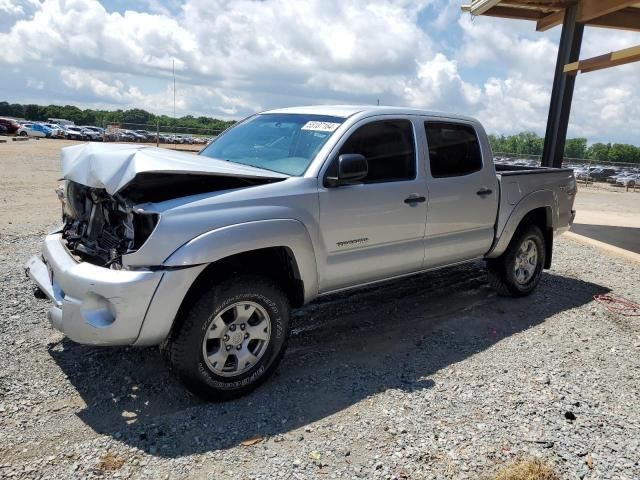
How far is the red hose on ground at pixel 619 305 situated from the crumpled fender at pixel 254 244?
154 inches

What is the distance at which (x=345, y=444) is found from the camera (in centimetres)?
311

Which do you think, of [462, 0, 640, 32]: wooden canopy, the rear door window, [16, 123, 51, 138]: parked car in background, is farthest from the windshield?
[16, 123, 51, 138]: parked car in background

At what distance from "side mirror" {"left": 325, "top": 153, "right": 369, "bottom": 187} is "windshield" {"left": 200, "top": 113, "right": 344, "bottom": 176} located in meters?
0.25

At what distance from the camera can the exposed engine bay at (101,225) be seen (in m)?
3.20

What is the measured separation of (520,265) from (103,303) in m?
4.55

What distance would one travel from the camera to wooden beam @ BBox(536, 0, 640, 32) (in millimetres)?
A: 9266

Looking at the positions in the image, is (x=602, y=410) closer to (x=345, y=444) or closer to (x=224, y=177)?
(x=345, y=444)

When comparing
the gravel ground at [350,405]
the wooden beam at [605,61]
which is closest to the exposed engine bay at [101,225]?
the gravel ground at [350,405]

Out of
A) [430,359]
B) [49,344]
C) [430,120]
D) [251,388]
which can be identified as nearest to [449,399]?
[430,359]

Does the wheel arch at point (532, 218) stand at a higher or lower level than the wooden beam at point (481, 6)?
lower

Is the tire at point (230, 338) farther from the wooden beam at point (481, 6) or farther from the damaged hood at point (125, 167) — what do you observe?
the wooden beam at point (481, 6)

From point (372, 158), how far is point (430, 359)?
1.71 m

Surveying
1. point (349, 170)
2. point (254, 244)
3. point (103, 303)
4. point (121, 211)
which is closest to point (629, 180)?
point (349, 170)

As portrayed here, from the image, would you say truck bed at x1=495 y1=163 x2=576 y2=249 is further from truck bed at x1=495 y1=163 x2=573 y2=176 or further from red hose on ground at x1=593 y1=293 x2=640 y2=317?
red hose on ground at x1=593 y1=293 x2=640 y2=317
